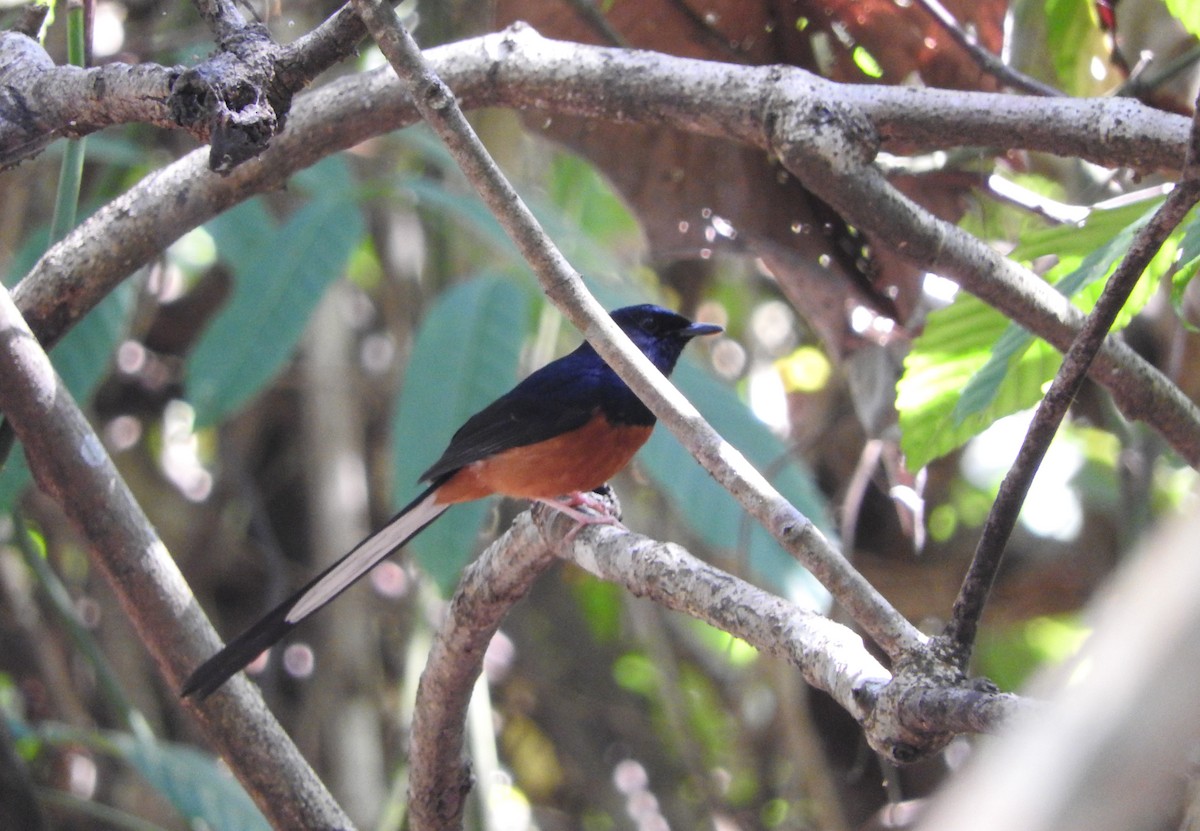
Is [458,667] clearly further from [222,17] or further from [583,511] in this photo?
[222,17]

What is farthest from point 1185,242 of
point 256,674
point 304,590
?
point 256,674

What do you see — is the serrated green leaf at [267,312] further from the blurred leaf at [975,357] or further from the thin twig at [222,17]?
the blurred leaf at [975,357]

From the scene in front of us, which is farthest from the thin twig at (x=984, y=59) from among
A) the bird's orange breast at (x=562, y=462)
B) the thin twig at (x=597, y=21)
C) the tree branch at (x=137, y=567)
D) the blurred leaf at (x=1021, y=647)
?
the blurred leaf at (x=1021, y=647)

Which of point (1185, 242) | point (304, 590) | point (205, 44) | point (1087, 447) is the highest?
point (205, 44)

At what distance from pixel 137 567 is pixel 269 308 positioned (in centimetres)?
109

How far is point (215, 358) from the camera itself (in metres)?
3.40

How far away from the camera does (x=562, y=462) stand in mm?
3902

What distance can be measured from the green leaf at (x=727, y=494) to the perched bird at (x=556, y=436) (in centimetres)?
27

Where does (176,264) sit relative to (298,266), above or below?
above

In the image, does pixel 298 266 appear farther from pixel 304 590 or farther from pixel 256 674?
pixel 256 674

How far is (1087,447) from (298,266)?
11.9ft

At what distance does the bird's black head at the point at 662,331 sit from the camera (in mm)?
4113

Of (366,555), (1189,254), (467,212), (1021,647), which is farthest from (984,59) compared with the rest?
(1021,647)

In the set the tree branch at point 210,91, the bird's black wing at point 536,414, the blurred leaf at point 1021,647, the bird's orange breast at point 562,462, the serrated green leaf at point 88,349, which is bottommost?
the blurred leaf at point 1021,647
